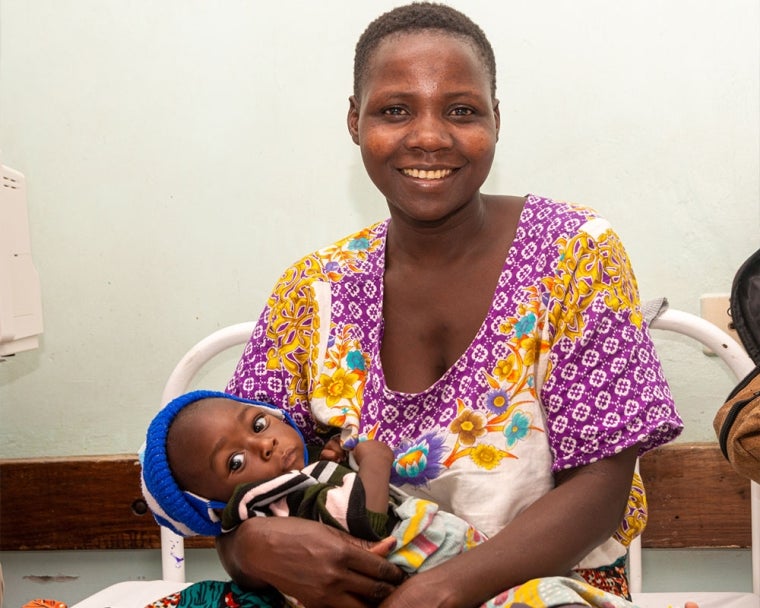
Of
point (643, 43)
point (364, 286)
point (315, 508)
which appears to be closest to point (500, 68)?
point (643, 43)

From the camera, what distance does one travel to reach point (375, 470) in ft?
4.51

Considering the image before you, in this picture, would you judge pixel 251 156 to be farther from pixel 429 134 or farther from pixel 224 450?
pixel 224 450

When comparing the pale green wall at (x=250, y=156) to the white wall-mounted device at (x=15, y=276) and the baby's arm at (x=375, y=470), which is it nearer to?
the white wall-mounted device at (x=15, y=276)

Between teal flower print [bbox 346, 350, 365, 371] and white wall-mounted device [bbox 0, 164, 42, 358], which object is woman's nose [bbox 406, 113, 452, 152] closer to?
teal flower print [bbox 346, 350, 365, 371]

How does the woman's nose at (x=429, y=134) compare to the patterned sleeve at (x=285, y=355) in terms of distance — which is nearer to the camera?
the woman's nose at (x=429, y=134)

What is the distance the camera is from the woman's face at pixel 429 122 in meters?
1.49

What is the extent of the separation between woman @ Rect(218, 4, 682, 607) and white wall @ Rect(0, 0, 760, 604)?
0.67 m

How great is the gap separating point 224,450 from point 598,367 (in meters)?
0.56

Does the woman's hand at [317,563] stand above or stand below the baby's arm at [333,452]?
below

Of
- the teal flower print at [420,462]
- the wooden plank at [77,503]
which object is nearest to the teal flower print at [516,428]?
the teal flower print at [420,462]

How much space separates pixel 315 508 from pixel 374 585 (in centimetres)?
14

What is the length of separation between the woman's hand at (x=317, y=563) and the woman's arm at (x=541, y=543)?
4 centimetres

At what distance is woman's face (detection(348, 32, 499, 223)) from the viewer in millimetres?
1489

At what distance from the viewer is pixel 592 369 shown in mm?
1402
